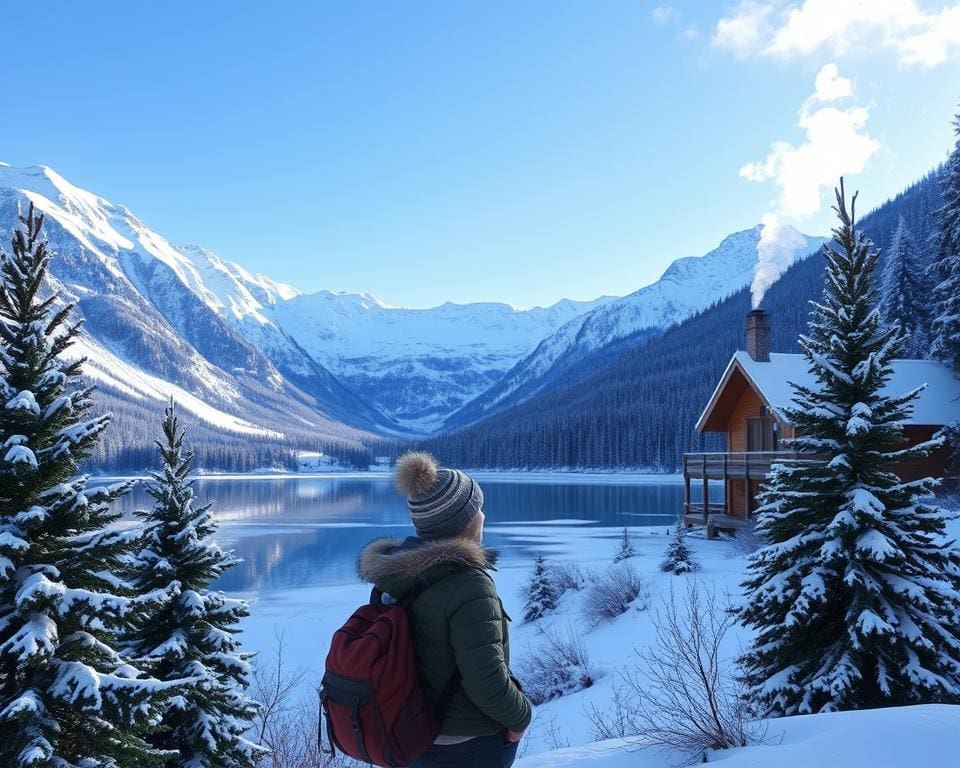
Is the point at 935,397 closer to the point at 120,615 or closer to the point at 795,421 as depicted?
the point at 795,421

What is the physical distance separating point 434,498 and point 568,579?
61.4 feet

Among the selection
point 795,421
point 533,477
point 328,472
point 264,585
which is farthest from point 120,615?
point 328,472

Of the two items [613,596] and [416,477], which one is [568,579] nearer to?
[613,596]

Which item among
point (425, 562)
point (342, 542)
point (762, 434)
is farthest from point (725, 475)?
point (425, 562)

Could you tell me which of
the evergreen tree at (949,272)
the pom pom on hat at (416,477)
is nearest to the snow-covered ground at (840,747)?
the pom pom on hat at (416,477)

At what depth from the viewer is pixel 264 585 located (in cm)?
2736

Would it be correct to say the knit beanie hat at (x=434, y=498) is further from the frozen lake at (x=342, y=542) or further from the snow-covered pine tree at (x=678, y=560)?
the snow-covered pine tree at (x=678, y=560)

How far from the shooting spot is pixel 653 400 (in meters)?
119

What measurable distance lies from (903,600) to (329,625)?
618 inches

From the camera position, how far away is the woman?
9.60 feet

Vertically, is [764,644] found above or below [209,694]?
above

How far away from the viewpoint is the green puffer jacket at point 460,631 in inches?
115

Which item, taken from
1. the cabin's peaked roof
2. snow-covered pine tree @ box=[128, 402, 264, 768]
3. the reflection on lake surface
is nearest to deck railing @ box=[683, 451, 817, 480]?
the cabin's peaked roof

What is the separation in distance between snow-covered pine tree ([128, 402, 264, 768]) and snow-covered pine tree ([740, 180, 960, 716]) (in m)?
5.41
